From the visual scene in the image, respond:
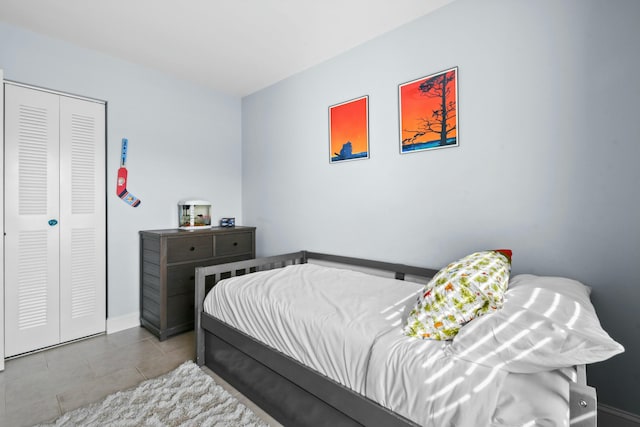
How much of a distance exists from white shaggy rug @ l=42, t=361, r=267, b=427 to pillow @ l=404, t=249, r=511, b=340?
1049mm

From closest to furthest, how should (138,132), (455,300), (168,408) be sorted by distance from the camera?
(455,300) → (168,408) → (138,132)

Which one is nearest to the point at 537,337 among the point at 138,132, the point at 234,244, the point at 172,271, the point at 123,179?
the point at 172,271

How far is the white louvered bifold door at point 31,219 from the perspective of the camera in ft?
7.82

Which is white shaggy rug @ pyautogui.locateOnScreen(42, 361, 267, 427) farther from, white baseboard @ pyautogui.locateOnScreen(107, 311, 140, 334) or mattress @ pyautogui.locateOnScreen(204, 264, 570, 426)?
white baseboard @ pyautogui.locateOnScreen(107, 311, 140, 334)

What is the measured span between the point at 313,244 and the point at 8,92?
2686 millimetres

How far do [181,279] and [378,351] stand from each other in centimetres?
220

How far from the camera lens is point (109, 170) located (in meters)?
2.87

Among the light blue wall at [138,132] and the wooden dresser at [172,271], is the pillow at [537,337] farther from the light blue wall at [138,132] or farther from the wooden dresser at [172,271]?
the light blue wall at [138,132]

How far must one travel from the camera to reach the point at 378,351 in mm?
1246

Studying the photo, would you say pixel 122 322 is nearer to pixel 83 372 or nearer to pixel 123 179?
pixel 83 372

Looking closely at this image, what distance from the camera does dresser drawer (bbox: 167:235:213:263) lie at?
→ 109 inches

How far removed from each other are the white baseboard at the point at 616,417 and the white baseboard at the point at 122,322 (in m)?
3.53

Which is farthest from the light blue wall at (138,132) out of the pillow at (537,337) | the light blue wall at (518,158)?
the pillow at (537,337)

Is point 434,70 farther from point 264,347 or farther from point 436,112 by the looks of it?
point 264,347
